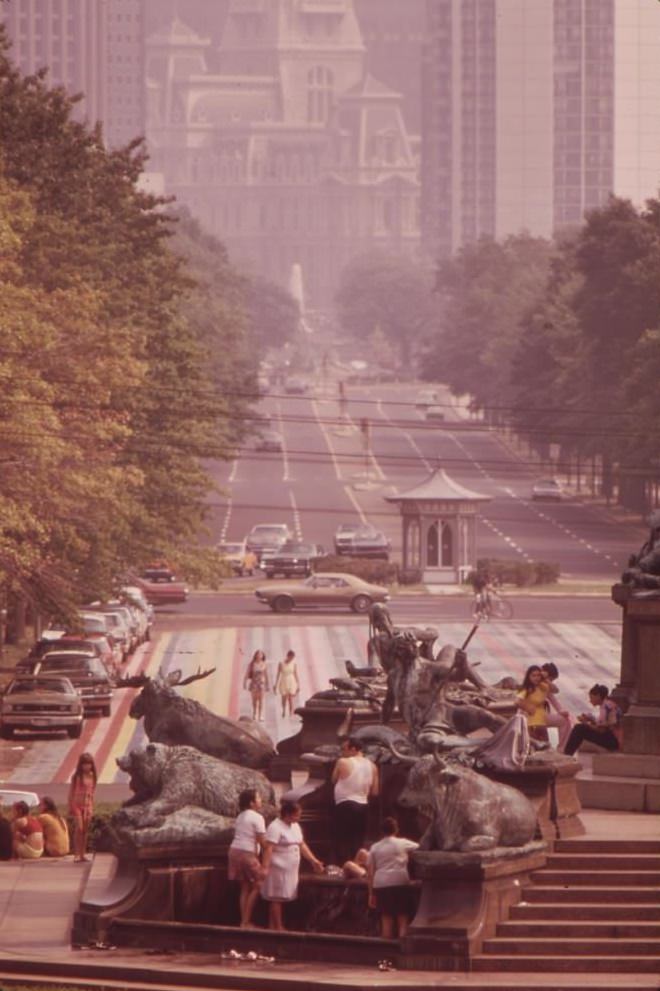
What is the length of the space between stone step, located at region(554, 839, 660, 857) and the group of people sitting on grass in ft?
13.2

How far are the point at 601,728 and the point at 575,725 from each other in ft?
2.68

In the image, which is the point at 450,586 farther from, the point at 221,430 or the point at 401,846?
the point at 401,846

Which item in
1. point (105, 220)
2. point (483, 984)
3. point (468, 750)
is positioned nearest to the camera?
point (483, 984)

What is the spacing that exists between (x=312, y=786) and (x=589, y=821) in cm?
319

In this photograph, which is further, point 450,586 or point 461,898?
point 450,586

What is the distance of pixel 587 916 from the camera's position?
108 ft

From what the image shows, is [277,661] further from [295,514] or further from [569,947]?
[295,514]

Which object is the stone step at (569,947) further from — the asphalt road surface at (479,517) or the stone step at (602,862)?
the asphalt road surface at (479,517)

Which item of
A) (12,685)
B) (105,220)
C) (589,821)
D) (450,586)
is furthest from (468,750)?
(450,586)

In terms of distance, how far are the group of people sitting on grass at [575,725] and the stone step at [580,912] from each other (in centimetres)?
556

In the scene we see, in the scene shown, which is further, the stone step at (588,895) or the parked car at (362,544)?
the parked car at (362,544)

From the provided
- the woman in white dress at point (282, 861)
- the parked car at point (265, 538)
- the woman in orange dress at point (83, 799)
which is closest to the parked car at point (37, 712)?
the woman in orange dress at point (83, 799)

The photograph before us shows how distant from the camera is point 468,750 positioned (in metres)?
35.5

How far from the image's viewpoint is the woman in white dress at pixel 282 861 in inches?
1323
